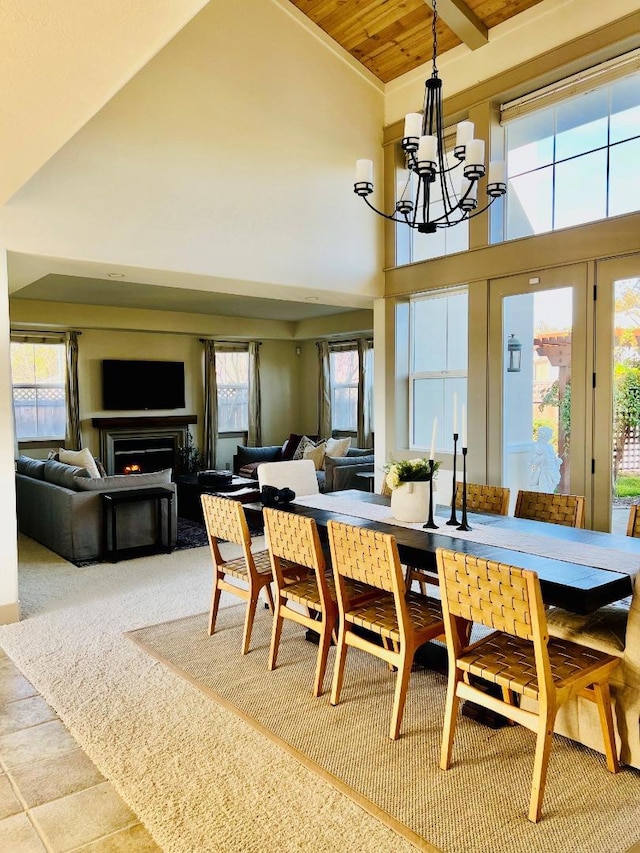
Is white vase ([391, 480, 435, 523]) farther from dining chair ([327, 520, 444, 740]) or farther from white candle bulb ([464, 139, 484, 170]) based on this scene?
white candle bulb ([464, 139, 484, 170])

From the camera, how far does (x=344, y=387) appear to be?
1046cm

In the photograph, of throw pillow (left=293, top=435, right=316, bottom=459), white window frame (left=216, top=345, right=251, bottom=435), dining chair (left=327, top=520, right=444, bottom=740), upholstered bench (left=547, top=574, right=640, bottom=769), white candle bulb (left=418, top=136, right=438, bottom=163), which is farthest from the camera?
white window frame (left=216, top=345, right=251, bottom=435)

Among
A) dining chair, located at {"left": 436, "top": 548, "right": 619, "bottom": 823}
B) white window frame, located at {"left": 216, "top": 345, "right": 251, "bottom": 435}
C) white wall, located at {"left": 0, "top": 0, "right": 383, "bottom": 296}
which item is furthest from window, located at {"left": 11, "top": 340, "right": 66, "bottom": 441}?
dining chair, located at {"left": 436, "top": 548, "right": 619, "bottom": 823}

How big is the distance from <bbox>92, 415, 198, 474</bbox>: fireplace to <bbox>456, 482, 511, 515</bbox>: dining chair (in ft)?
20.6

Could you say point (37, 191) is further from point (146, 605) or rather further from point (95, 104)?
point (146, 605)

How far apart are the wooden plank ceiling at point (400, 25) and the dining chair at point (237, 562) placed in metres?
3.94

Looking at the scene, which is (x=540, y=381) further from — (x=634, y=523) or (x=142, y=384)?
(x=142, y=384)

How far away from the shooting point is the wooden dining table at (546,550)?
235cm

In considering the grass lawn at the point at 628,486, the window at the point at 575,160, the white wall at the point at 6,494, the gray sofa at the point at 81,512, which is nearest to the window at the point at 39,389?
the gray sofa at the point at 81,512

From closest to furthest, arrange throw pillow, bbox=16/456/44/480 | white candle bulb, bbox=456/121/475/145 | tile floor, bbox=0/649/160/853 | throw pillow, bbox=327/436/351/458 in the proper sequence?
tile floor, bbox=0/649/160/853, white candle bulb, bbox=456/121/475/145, throw pillow, bbox=16/456/44/480, throw pillow, bbox=327/436/351/458

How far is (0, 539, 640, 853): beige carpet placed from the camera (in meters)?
2.11

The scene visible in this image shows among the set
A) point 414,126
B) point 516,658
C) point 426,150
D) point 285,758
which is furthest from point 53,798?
point 414,126

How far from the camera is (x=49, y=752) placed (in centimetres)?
264

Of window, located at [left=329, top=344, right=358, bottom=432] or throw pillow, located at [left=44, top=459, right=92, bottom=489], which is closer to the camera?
throw pillow, located at [left=44, top=459, right=92, bottom=489]
